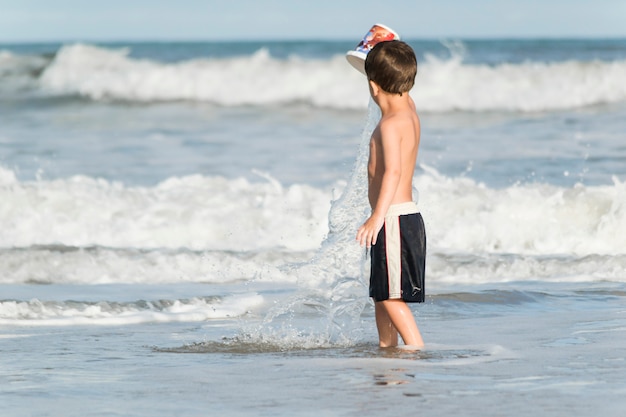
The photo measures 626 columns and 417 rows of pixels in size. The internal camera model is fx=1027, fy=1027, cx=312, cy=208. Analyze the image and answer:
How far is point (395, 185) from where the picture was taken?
14.3ft

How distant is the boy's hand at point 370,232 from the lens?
430cm

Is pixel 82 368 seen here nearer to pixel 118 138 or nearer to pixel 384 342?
pixel 384 342

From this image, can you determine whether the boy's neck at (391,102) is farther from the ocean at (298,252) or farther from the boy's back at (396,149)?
the ocean at (298,252)

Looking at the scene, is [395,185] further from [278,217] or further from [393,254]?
[278,217]

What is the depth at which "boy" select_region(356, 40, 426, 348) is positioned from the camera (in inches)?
173

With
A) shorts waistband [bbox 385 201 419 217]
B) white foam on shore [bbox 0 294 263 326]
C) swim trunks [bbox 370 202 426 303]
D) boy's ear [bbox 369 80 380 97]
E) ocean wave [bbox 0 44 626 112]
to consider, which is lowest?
white foam on shore [bbox 0 294 263 326]

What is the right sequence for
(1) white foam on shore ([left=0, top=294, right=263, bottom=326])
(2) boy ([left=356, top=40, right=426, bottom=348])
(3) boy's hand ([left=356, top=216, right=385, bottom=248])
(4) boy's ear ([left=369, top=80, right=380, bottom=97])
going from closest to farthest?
(3) boy's hand ([left=356, top=216, right=385, bottom=248])
(2) boy ([left=356, top=40, right=426, bottom=348])
(4) boy's ear ([left=369, top=80, right=380, bottom=97])
(1) white foam on shore ([left=0, top=294, right=263, bottom=326])

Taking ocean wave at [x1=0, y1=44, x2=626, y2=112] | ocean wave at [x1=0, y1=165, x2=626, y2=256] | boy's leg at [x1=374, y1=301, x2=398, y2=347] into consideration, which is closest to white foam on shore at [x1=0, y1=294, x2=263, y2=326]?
boy's leg at [x1=374, y1=301, x2=398, y2=347]

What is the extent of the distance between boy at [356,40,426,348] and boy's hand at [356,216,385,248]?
1.4 inches

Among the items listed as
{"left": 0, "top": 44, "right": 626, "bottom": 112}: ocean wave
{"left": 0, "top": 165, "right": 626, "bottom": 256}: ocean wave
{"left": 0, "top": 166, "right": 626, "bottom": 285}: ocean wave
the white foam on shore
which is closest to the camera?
the white foam on shore

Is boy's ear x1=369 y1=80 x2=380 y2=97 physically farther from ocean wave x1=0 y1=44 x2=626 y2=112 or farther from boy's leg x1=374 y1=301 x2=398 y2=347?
ocean wave x1=0 y1=44 x2=626 y2=112

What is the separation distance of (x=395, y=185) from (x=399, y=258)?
12.9 inches

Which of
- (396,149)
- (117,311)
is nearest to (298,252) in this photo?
(117,311)

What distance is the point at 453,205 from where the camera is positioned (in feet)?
32.9
